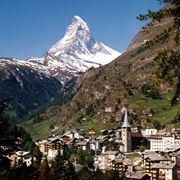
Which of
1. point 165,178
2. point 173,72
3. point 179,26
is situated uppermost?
point 179,26

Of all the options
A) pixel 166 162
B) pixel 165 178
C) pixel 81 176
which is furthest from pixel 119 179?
pixel 166 162

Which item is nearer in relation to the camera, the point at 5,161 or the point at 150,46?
the point at 150,46

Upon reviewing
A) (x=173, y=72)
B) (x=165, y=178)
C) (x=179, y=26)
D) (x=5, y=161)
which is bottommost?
(x=165, y=178)

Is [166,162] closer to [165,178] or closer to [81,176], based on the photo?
[165,178]

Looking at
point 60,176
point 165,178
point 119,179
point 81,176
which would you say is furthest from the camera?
point 165,178

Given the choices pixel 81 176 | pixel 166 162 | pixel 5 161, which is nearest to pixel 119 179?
pixel 81 176

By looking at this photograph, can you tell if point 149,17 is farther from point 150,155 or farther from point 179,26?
point 150,155

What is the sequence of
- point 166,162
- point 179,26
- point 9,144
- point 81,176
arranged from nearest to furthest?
1. point 179,26
2. point 9,144
3. point 81,176
4. point 166,162

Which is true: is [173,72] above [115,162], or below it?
above

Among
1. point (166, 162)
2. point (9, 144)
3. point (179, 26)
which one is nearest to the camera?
point (179, 26)
